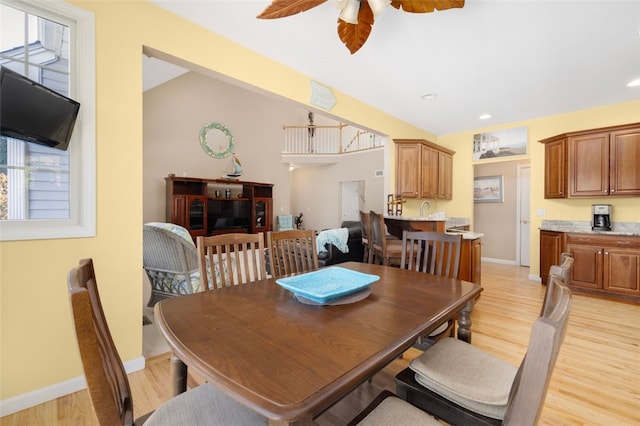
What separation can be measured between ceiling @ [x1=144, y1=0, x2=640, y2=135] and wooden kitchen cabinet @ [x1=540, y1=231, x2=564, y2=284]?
196 centimetres

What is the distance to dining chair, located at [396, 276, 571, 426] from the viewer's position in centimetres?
56

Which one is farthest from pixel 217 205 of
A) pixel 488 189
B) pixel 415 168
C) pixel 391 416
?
pixel 488 189

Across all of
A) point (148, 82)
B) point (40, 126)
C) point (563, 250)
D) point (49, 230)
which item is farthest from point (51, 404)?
point (563, 250)

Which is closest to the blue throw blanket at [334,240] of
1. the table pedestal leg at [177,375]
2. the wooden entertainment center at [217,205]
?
the table pedestal leg at [177,375]

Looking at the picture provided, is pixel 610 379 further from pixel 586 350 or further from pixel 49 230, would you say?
pixel 49 230

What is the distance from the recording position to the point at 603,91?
139 inches

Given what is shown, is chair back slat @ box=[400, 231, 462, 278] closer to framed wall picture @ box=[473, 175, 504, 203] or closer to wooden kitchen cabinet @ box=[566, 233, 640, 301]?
wooden kitchen cabinet @ box=[566, 233, 640, 301]

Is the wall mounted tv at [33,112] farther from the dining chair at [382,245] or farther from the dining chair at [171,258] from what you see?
the dining chair at [382,245]

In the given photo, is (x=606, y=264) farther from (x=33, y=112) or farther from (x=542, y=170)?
(x=33, y=112)

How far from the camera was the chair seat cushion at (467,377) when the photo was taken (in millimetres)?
950

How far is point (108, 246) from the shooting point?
6.03 ft

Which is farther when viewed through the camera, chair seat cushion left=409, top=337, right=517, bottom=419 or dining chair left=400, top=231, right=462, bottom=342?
dining chair left=400, top=231, right=462, bottom=342

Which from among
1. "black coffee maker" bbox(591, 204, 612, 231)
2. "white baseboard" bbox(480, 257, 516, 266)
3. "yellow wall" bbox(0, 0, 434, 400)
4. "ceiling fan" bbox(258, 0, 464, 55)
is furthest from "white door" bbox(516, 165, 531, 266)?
"yellow wall" bbox(0, 0, 434, 400)

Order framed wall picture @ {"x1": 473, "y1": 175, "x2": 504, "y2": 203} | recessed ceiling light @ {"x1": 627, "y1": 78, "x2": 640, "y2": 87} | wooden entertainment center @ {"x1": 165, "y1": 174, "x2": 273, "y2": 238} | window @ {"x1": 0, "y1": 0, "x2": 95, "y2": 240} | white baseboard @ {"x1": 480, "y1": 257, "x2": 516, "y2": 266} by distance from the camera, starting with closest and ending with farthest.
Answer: window @ {"x1": 0, "y1": 0, "x2": 95, "y2": 240}
recessed ceiling light @ {"x1": 627, "y1": 78, "x2": 640, "y2": 87}
wooden entertainment center @ {"x1": 165, "y1": 174, "x2": 273, "y2": 238}
white baseboard @ {"x1": 480, "y1": 257, "x2": 516, "y2": 266}
framed wall picture @ {"x1": 473, "y1": 175, "x2": 504, "y2": 203}
